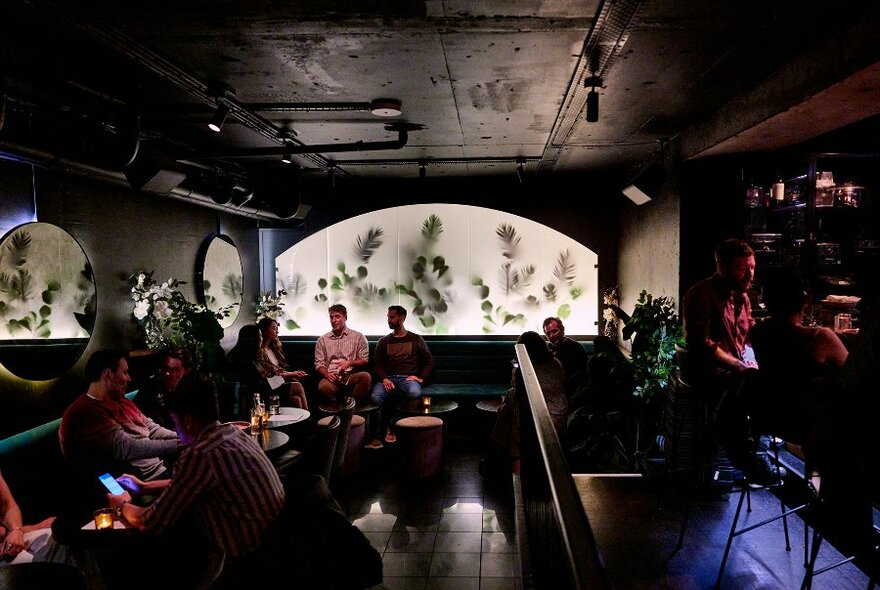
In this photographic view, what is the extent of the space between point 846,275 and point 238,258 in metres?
7.47

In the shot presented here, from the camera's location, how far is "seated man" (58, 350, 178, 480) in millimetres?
3795

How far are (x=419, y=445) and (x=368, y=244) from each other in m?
4.23

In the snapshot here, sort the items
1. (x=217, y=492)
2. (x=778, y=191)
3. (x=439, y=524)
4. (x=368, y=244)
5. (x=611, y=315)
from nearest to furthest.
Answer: (x=217, y=492) → (x=439, y=524) → (x=778, y=191) → (x=611, y=315) → (x=368, y=244)

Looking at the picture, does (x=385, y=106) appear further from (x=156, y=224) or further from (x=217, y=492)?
(x=156, y=224)

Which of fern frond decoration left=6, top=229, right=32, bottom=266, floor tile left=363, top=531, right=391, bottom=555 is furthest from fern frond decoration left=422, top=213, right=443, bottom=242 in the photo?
fern frond decoration left=6, top=229, right=32, bottom=266

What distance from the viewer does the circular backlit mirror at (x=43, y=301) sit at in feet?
14.3

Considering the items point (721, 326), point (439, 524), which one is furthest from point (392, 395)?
point (721, 326)

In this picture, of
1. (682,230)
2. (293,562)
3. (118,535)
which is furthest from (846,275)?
(118,535)

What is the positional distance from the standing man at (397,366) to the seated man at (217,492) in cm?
444

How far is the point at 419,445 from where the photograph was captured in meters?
5.89

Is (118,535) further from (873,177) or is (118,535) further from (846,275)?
(873,177)

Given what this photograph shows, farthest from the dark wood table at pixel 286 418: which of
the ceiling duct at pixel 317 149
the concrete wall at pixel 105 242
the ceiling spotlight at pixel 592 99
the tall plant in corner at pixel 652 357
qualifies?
the ceiling spotlight at pixel 592 99

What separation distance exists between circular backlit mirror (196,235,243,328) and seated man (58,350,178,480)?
10.2 feet

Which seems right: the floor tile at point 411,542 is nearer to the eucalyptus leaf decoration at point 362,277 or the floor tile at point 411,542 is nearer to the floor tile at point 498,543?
the floor tile at point 498,543
